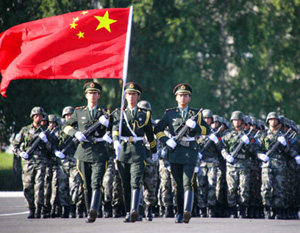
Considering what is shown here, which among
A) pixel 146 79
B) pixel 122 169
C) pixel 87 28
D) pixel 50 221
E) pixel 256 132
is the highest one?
pixel 146 79

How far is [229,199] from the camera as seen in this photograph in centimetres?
1575

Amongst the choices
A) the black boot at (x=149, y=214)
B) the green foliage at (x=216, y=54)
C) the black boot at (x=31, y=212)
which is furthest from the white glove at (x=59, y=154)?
the green foliage at (x=216, y=54)

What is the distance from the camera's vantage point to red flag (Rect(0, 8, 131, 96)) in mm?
13078

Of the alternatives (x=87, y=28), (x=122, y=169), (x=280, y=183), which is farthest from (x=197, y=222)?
(x=87, y=28)

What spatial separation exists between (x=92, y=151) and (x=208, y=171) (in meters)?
4.05

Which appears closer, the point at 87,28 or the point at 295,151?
the point at 87,28

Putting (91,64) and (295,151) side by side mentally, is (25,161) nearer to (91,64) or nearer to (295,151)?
(91,64)

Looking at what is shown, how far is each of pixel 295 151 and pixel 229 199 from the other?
66.6 inches

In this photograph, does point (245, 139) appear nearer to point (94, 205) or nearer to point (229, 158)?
point (229, 158)

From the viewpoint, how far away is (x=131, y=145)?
12.6 metres

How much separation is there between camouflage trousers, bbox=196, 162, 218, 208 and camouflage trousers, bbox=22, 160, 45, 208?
3.26 m

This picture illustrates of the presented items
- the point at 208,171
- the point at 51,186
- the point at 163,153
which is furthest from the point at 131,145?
the point at 208,171

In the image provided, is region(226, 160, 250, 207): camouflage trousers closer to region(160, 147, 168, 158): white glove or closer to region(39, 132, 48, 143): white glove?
region(160, 147, 168, 158): white glove

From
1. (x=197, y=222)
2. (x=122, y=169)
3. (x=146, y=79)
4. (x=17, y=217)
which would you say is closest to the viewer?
(x=122, y=169)
